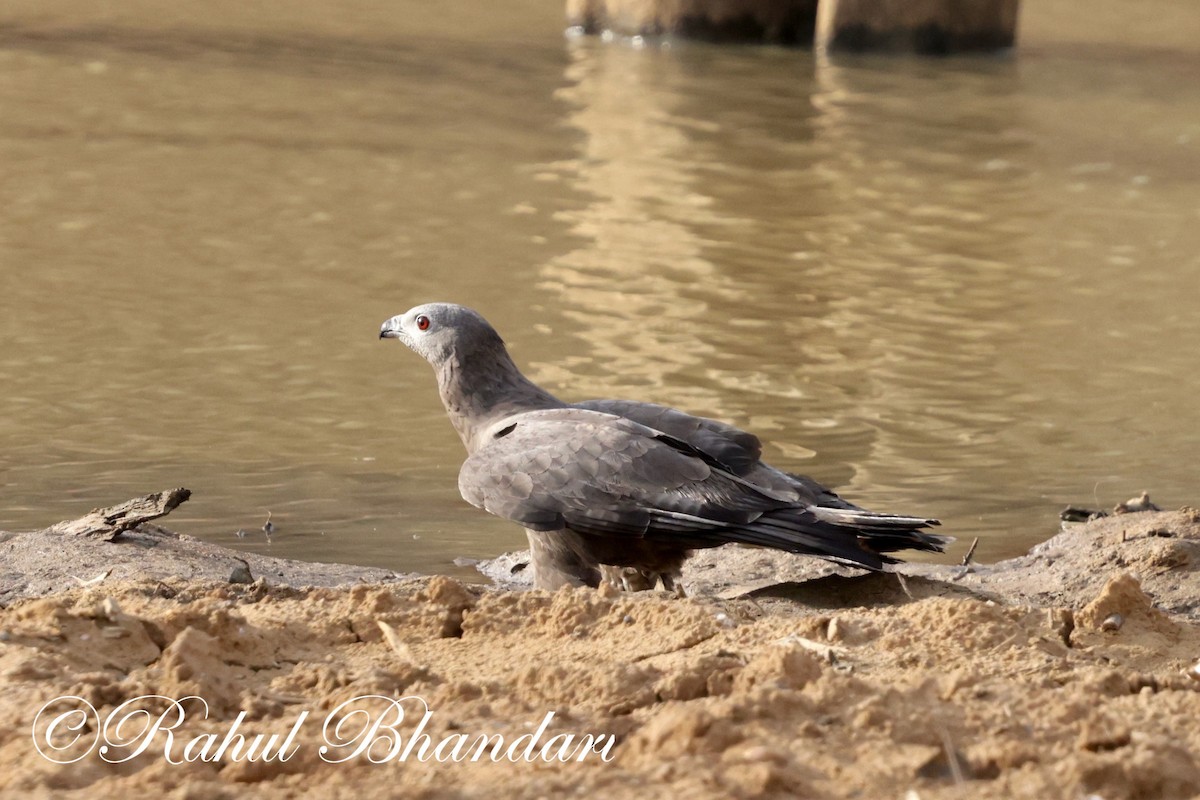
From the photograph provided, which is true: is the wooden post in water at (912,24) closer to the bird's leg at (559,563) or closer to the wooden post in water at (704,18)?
the wooden post in water at (704,18)

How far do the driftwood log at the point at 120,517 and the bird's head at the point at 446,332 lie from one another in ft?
3.37

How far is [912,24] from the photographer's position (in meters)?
20.7

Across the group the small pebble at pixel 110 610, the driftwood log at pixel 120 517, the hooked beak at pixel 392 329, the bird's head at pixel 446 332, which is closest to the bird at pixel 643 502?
the bird's head at pixel 446 332

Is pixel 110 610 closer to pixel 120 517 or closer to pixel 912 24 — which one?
pixel 120 517

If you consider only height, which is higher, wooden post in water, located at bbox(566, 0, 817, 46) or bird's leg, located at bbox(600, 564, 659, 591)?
wooden post in water, located at bbox(566, 0, 817, 46)

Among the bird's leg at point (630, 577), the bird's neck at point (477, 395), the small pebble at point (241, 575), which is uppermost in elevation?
the bird's neck at point (477, 395)

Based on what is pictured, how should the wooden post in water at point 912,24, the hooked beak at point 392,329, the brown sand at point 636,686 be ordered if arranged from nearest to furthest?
the brown sand at point 636,686 < the hooked beak at point 392,329 < the wooden post in water at point 912,24

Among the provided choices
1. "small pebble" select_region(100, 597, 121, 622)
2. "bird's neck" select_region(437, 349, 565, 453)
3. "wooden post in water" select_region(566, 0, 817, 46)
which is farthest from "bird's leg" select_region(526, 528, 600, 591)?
"wooden post in water" select_region(566, 0, 817, 46)

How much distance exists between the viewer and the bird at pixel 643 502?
5.29m

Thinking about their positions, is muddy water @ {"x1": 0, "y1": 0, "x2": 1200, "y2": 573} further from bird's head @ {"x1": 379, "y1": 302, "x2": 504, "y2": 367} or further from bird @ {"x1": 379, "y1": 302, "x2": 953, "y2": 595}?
bird @ {"x1": 379, "y1": 302, "x2": 953, "y2": 595}

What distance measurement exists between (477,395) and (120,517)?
1.32 meters

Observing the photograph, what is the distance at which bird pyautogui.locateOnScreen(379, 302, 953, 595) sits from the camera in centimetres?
529

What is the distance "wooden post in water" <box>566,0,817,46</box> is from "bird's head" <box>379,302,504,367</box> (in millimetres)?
15297

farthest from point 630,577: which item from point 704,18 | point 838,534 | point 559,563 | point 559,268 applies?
point 704,18
